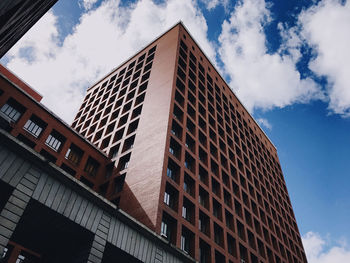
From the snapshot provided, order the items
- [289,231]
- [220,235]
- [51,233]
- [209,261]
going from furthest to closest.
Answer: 1. [289,231]
2. [220,235]
3. [209,261]
4. [51,233]

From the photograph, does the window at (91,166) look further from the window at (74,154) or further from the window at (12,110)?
the window at (12,110)

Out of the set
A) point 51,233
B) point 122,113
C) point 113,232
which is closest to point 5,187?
point 51,233

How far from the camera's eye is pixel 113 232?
59.2ft

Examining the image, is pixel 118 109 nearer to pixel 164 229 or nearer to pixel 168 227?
pixel 168 227

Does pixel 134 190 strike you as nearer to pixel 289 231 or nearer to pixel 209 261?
pixel 209 261

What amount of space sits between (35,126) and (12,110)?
2540 mm

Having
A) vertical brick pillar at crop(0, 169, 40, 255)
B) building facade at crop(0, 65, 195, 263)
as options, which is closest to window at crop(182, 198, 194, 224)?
building facade at crop(0, 65, 195, 263)

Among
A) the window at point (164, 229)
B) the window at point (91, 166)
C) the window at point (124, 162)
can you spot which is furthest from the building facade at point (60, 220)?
the window at point (91, 166)

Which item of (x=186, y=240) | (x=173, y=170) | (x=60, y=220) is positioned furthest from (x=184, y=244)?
(x=60, y=220)

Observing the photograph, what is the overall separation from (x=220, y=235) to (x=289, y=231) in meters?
26.1

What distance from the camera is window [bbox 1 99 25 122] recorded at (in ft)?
87.4

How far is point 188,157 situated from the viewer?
103 feet

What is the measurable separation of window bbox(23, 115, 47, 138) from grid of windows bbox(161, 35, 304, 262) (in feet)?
43.8

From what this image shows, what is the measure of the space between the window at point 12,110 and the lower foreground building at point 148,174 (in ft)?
0.33
